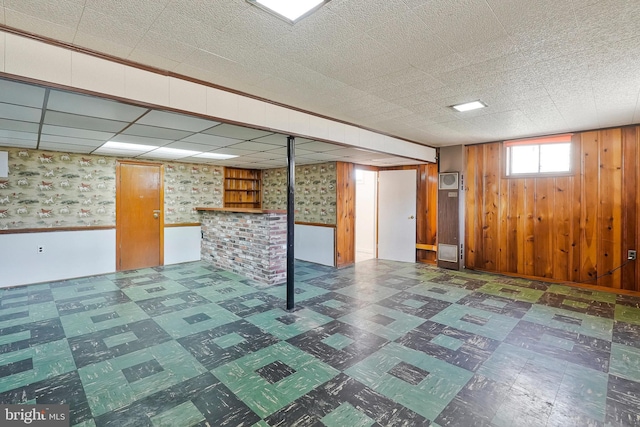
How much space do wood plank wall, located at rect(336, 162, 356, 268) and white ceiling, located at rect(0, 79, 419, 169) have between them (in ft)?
2.92

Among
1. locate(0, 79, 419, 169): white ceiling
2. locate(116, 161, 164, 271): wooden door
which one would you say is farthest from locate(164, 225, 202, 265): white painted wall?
locate(0, 79, 419, 169): white ceiling

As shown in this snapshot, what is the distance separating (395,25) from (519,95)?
2.13 metres

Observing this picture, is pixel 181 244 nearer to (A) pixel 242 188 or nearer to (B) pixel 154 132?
(A) pixel 242 188

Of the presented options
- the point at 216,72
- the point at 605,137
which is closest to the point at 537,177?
the point at 605,137

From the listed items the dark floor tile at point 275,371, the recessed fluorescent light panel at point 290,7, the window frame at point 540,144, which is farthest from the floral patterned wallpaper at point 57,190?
the window frame at point 540,144

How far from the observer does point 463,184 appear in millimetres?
6207

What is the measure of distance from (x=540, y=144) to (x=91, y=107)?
6.60 meters

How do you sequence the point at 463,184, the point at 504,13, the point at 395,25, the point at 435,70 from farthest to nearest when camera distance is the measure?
the point at 463,184
the point at 435,70
the point at 395,25
the point at 504,13

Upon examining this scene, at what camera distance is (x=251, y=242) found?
5414 mm

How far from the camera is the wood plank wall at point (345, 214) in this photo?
6.55 m

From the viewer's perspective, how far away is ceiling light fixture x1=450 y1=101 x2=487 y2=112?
3.54 meters

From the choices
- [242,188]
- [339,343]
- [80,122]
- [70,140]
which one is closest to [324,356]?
[339,343]

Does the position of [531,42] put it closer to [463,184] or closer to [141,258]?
[463,184]

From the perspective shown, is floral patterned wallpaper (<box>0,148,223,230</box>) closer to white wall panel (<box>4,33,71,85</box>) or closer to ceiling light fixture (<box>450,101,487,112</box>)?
white wall panel (<box>4,33,71,85</box>)
